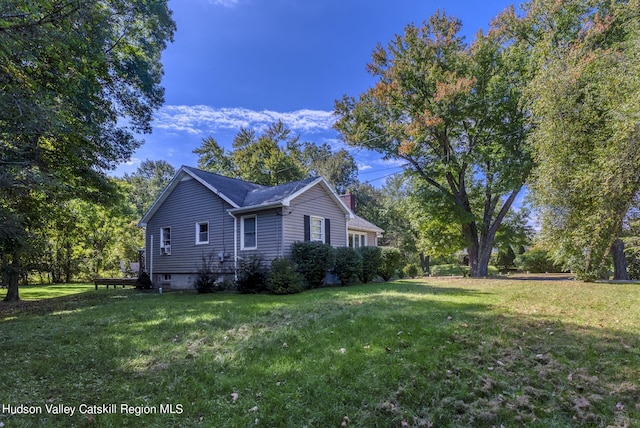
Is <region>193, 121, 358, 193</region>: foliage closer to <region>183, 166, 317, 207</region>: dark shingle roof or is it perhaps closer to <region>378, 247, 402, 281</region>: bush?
<region>183, 166, 317, 207</region>: dark shingle roof

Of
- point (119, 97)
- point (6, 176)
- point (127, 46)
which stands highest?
point (127, 46)

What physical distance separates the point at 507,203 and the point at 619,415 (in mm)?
16653

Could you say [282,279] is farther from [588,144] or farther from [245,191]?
[588,144]

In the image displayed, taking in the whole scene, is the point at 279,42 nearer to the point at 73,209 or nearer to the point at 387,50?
the point at 387,50

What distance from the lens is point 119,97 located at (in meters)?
12.1

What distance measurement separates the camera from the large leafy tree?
4.71 meters

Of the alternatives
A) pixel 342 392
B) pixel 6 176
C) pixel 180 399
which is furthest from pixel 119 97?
pixel 342 392

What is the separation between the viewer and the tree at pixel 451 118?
53.2 feet

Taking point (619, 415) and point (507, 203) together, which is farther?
point (507, 203)

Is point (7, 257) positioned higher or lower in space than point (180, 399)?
higher

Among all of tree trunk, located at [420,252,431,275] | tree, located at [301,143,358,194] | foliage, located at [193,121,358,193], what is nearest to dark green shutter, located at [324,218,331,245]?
foliage, located at [193,121,358,193]

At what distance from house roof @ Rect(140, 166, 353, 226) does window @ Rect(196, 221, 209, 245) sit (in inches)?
69.2

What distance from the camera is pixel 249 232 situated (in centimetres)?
1391

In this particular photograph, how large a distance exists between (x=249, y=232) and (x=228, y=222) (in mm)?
1081
